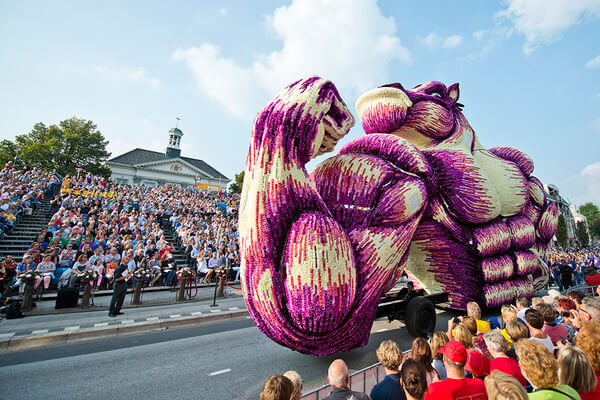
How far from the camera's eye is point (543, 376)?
1674mm

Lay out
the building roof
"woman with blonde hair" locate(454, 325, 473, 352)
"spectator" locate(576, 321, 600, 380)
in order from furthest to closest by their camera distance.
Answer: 1. the building roof
2. "woman with blonde hair" locate(454, 325, 473, 352)
3. "spectator" locate(576, 321, 600, 380)

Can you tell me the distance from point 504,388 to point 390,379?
0.80 meters

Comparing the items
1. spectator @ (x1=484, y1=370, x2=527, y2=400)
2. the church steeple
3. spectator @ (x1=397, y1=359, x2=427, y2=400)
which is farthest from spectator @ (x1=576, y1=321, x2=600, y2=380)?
the church steeple

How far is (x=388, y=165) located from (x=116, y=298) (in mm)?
7262

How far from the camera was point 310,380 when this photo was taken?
3.62m

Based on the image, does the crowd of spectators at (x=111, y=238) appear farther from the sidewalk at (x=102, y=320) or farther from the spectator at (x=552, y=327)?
the spectator at (x=552, y=327)

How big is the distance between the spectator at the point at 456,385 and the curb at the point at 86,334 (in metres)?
6.49

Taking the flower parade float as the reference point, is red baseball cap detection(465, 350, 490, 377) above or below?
below

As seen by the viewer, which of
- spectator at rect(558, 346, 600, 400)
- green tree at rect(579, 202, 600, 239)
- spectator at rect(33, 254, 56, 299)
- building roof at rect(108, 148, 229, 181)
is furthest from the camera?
green tree at rect(579, 202, 600, 239)

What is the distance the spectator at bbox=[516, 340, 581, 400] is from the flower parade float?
4.78 ft

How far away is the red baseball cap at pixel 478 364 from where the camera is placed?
2.33 meters

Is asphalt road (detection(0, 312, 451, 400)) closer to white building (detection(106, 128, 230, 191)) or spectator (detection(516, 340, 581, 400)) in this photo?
spectator (detection(516, 340, 581, 400))

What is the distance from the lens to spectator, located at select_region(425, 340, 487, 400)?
1.83 metres

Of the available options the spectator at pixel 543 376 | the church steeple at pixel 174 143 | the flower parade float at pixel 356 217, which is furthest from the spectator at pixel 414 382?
the church steeple at pixel 174 143
